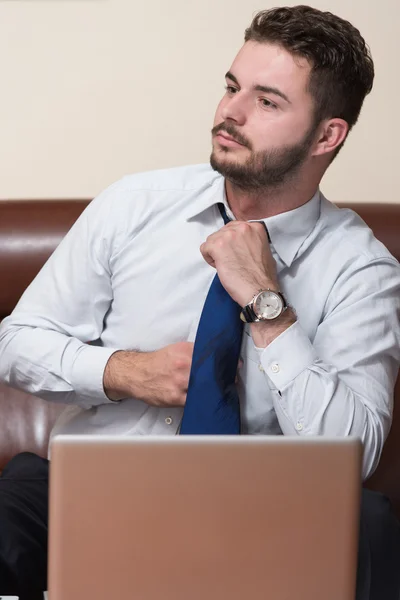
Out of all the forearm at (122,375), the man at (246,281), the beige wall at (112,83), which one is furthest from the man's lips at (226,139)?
the beige wall at (112,83)

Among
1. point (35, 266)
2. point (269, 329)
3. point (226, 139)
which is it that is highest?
point (226, 139)

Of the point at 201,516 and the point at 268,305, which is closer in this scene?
the point at 201,516

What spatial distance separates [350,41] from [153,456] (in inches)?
42.8

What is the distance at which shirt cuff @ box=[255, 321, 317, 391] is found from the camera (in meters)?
1.48

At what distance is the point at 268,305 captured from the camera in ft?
4.93

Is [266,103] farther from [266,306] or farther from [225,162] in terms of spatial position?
[266,306]

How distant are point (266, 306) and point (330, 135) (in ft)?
1.35

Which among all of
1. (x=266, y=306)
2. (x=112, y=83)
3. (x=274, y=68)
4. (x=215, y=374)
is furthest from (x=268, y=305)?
(x=112, y=83)

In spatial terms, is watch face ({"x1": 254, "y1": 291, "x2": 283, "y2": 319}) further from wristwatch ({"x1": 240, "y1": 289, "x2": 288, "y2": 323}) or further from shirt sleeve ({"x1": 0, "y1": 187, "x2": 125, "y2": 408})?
shirt sleeve ({"x1": 0, "y1": 187, "x2": 125, "y2": 408})

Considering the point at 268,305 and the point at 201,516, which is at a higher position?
the point at 201,516

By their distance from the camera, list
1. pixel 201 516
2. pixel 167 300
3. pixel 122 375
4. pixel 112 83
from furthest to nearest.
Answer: pixel 112 83, pixel 167 300, pixel 122 375, pixel 201 516

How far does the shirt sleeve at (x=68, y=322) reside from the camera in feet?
5.35

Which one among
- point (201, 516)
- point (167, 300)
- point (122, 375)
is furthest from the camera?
point (167, 300)

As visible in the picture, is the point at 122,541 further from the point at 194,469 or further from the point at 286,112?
the point at 286,112
